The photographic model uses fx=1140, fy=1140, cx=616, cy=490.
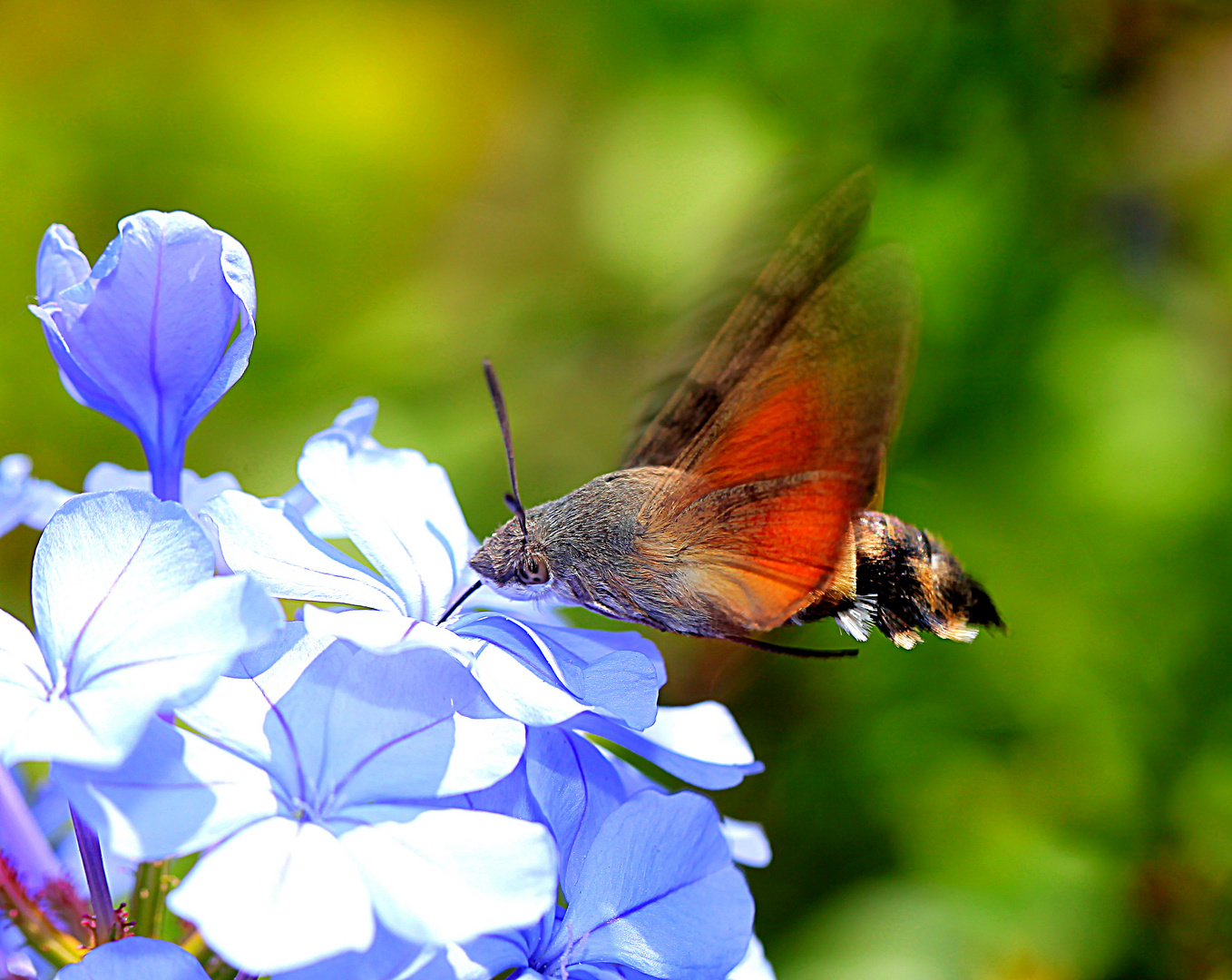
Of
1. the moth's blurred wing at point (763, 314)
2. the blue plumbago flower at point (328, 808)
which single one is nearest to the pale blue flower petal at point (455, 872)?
the blue plumbago flower at point (328, 808)

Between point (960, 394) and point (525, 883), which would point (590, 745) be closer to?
point (525, 883)

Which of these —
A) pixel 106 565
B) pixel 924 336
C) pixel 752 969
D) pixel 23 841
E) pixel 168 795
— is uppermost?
pixel 924 336

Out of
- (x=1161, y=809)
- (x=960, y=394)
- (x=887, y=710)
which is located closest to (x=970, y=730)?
(x=887, y=710)

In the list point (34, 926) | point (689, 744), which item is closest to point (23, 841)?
point (34, 926)

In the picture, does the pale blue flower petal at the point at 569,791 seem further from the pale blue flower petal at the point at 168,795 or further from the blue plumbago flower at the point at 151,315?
the blue plumbago flower at the point at 151,315

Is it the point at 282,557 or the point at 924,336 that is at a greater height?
the point at 924,336

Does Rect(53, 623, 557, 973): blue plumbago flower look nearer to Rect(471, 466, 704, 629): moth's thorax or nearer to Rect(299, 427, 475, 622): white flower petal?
Rect(299, 427, 475, 622): white flower petal

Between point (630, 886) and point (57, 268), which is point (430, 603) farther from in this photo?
point (57, 268)

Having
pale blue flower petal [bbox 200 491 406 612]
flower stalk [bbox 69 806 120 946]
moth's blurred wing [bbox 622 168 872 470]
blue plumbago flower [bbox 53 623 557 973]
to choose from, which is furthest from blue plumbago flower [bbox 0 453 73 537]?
moth's blurred wing [bbox 622 168 872 470]
